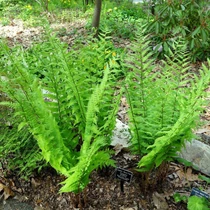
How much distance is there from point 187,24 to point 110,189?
9.06ft

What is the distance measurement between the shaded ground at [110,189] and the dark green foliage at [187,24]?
6.60 feet

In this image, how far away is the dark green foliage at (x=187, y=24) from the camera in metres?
3.61

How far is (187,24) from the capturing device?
3836 millimetres

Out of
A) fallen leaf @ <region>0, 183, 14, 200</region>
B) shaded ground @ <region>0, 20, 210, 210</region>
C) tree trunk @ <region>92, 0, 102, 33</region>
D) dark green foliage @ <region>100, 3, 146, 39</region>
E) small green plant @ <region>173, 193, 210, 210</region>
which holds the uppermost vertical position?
tree trunk @ <region>92, 0, 102, 33</region>

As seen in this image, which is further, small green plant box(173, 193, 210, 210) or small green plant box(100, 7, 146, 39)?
small green plant box(100, 7, 146, 39)

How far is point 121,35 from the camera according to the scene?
5047 millimetres

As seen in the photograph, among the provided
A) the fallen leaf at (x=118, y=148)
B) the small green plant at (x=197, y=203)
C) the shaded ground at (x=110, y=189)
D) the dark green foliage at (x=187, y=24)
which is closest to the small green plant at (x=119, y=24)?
the dark green foliage at (x=187, y=24)

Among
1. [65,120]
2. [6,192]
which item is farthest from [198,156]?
[6,192]

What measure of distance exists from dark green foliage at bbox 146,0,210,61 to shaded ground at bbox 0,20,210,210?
79.3 inches

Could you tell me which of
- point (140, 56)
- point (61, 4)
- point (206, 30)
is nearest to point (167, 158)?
point (140, 56)

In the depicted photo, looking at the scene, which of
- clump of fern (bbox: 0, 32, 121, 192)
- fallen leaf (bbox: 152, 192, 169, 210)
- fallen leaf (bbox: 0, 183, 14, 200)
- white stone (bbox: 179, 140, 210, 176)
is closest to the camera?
clump of fern (bbox: 0, 32, 121, 192)

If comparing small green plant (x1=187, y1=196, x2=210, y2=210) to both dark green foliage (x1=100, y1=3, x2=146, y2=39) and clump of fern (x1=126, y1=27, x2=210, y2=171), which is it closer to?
clump of fern (x1=126, y1=27, x2=210, y2=171)

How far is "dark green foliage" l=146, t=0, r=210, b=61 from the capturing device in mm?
3615

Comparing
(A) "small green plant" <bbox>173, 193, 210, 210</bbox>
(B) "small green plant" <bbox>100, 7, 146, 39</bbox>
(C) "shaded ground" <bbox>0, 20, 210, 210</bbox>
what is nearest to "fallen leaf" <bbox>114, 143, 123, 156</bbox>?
(C) "shaded ground" <bbox>0, 20, 210, 210</bbox>
